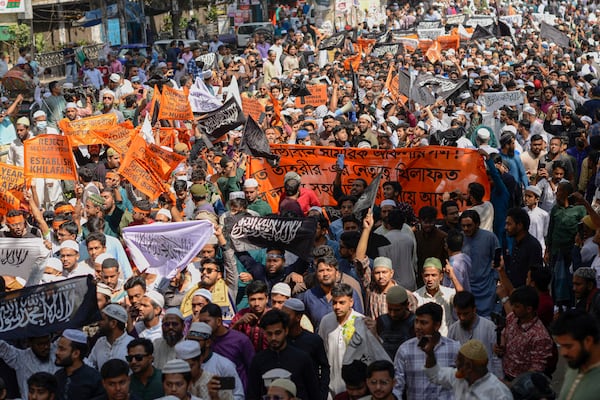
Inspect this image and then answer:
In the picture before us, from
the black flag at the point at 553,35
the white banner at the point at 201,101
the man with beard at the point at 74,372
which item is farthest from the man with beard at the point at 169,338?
the black flag at the point at 553,35

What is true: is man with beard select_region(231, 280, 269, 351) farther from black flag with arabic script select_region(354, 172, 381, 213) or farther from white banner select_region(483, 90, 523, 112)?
white banner select_region(483, 90, 523, 112)

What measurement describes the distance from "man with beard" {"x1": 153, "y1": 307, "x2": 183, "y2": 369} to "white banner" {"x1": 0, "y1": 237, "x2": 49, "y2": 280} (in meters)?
2.70

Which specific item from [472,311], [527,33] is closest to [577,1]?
[527,33]

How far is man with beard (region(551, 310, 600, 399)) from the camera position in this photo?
→ 589 centimetres

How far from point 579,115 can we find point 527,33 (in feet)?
76.0

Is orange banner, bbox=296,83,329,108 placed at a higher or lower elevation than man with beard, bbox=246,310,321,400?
lower

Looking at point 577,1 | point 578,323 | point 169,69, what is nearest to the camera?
point 578,323

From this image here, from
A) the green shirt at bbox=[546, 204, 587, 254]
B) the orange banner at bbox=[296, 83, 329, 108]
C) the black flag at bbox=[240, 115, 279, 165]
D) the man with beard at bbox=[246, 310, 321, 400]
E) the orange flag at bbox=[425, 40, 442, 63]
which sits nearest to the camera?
the man with beard at bbox=[246, 310, 321, 400]

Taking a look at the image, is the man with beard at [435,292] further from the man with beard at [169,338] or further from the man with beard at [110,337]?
the man with beard at [110,337]

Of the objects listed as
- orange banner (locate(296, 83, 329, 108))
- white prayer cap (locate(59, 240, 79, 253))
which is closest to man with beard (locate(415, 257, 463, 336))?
white prayer cap (locate(59, 240, 79, 253))

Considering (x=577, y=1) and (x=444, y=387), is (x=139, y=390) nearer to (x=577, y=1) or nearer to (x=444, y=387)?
(x=444, y=387)

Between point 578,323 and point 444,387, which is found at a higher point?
point 578,323

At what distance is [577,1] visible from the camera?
59.3m

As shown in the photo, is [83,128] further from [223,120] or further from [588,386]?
[588,386]
